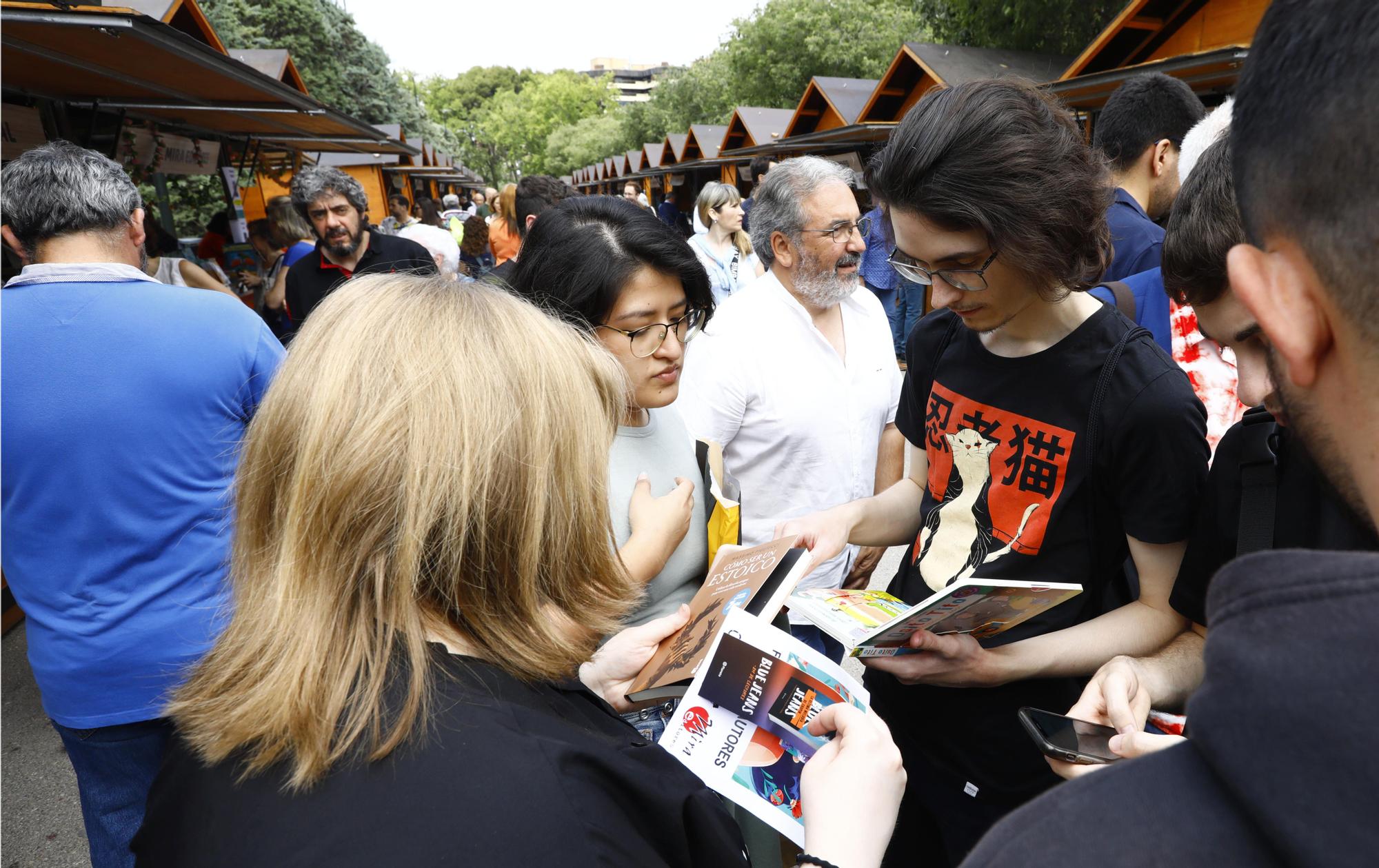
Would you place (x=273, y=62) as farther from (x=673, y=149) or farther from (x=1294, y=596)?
(x=673, y=149)

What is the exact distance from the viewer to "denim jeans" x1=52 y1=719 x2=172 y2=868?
7.50 feet

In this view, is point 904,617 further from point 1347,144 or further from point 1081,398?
point 1347,144

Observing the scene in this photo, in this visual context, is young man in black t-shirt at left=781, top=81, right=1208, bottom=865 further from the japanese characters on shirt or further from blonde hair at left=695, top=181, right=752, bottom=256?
blonde hair at left=695, top=181, right=752, bottom=256

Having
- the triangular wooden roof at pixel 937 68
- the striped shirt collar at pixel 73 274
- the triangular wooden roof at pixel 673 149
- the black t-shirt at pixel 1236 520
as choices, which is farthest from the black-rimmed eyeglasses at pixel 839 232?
the triangular wooden roof at pixel 673 149

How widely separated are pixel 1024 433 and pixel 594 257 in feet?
3.73

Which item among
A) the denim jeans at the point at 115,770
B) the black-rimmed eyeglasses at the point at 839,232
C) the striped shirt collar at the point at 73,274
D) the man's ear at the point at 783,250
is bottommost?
the denim jeans at the point at 115,770

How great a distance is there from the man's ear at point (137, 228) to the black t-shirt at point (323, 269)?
254cm

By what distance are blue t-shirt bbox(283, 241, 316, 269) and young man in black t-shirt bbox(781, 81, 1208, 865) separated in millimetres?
5860

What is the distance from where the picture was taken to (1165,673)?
1528mm

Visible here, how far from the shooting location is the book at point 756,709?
1336 mm

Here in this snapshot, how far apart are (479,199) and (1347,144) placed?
28528 millimetres

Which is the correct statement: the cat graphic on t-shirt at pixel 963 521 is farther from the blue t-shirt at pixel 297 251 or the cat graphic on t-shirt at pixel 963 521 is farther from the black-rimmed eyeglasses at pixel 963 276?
the blue t-shirt at pixel 297 251

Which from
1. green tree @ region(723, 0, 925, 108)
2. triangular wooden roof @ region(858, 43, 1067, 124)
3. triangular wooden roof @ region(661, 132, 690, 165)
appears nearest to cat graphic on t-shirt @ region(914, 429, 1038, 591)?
triangular wooden roof @ region(858, 43, 1067, 124)

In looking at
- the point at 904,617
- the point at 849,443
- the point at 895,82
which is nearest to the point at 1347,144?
the point at 904,617
